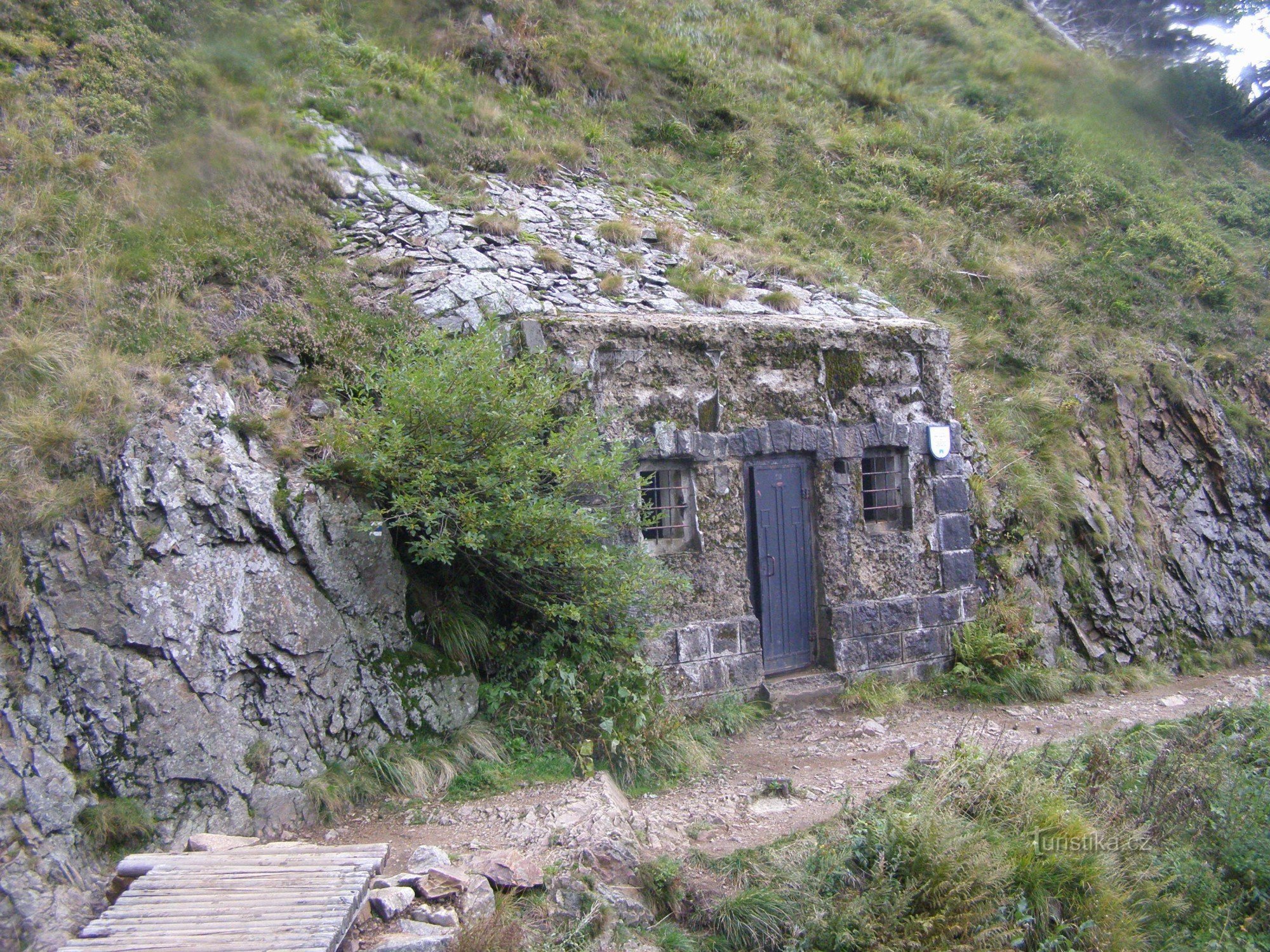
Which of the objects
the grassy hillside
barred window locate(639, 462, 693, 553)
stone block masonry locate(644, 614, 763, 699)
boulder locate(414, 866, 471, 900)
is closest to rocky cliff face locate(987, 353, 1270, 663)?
the grassy hillside

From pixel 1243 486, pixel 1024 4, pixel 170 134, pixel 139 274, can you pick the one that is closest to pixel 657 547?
pixel 139 274

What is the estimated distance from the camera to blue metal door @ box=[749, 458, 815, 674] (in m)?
8.15

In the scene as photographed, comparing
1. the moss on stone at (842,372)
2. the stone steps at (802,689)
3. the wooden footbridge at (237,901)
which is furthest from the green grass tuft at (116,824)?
the moss on stone at (842,372)

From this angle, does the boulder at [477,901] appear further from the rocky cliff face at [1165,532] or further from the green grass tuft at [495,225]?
the rocky cliff face at [1165,532]

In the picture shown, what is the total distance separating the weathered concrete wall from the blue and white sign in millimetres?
88

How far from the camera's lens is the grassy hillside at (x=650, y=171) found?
7141 mm

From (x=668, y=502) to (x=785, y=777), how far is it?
8.25 ft

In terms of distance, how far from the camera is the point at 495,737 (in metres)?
6.14

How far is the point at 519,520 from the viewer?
584cm

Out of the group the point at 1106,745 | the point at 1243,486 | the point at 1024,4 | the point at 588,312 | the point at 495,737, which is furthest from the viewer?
the point at 1024,4

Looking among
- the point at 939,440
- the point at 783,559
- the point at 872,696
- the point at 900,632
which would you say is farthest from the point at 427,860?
the point at 939,440

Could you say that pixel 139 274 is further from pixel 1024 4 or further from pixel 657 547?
pixel 1024 4

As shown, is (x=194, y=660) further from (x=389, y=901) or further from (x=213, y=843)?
(x=389, y=901)

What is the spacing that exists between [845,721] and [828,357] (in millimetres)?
3492
